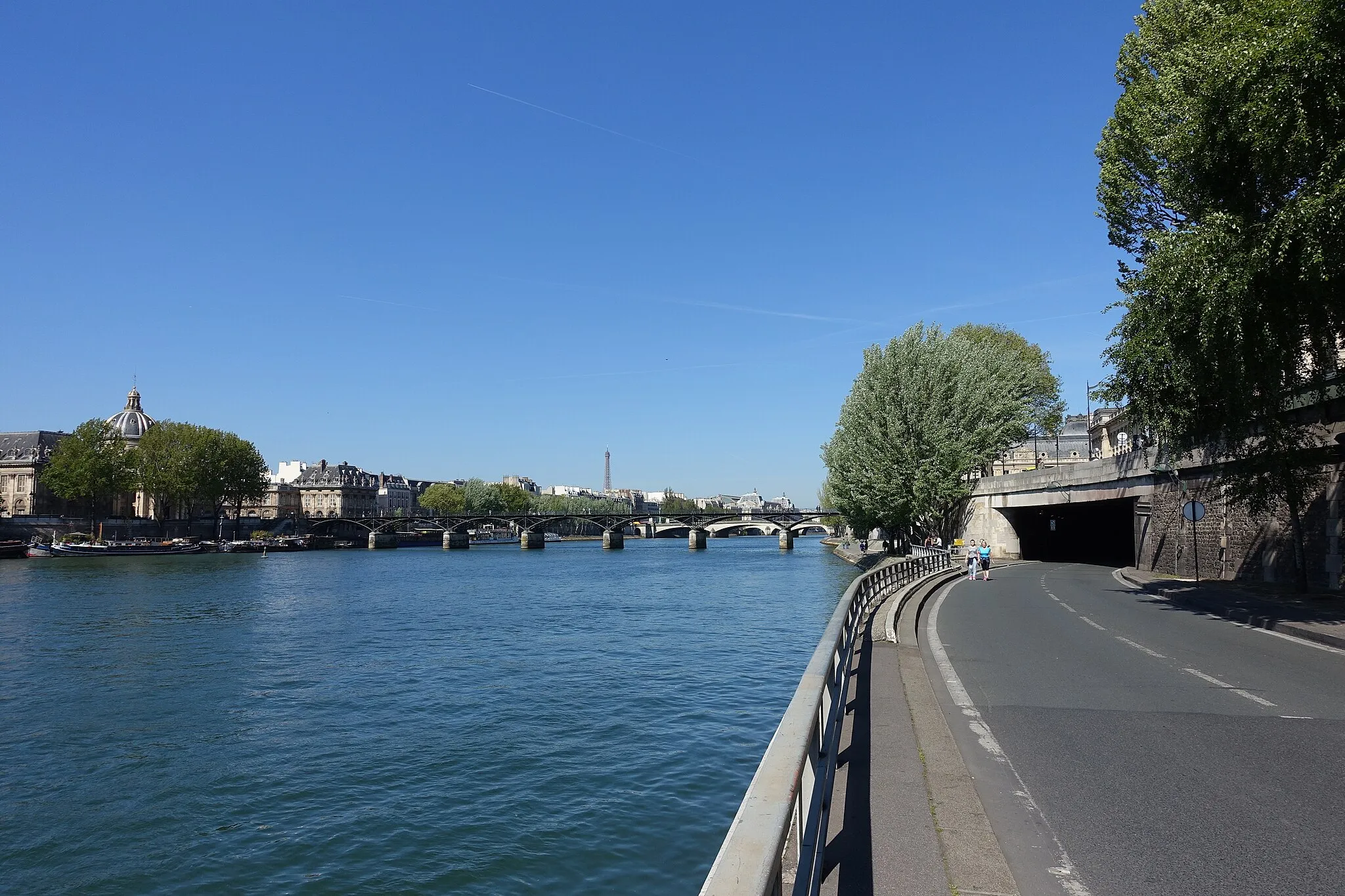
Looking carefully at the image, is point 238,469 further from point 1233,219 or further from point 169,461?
point 1233,219

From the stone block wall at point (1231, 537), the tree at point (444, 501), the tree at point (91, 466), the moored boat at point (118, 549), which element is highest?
the tree at point (91, 466)

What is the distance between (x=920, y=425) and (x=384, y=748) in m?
34.3

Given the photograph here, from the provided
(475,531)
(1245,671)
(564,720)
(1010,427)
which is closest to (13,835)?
(564,720)

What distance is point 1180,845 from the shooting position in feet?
18.5

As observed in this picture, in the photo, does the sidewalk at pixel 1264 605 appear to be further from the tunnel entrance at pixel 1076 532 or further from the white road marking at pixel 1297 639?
the tunnel entrance at pixel 1076 532

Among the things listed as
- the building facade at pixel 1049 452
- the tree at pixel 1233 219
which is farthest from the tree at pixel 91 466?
the tree at pixel 1233 219

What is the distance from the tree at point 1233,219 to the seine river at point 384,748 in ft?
35.0

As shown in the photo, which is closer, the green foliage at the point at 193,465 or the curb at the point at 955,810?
the curb at the point at 955,810

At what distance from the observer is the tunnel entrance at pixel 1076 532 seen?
56000 mm

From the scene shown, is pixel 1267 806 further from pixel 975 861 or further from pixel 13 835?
pixel 13 835

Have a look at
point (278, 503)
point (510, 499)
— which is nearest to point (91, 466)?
point (278, 503)

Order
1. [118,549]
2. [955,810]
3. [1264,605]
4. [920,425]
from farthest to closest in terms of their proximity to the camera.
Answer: [118,549] → [920,425] → [1264,605] → [955,810]

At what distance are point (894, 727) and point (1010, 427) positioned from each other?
42160mm

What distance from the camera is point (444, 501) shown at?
180750 millimetres
